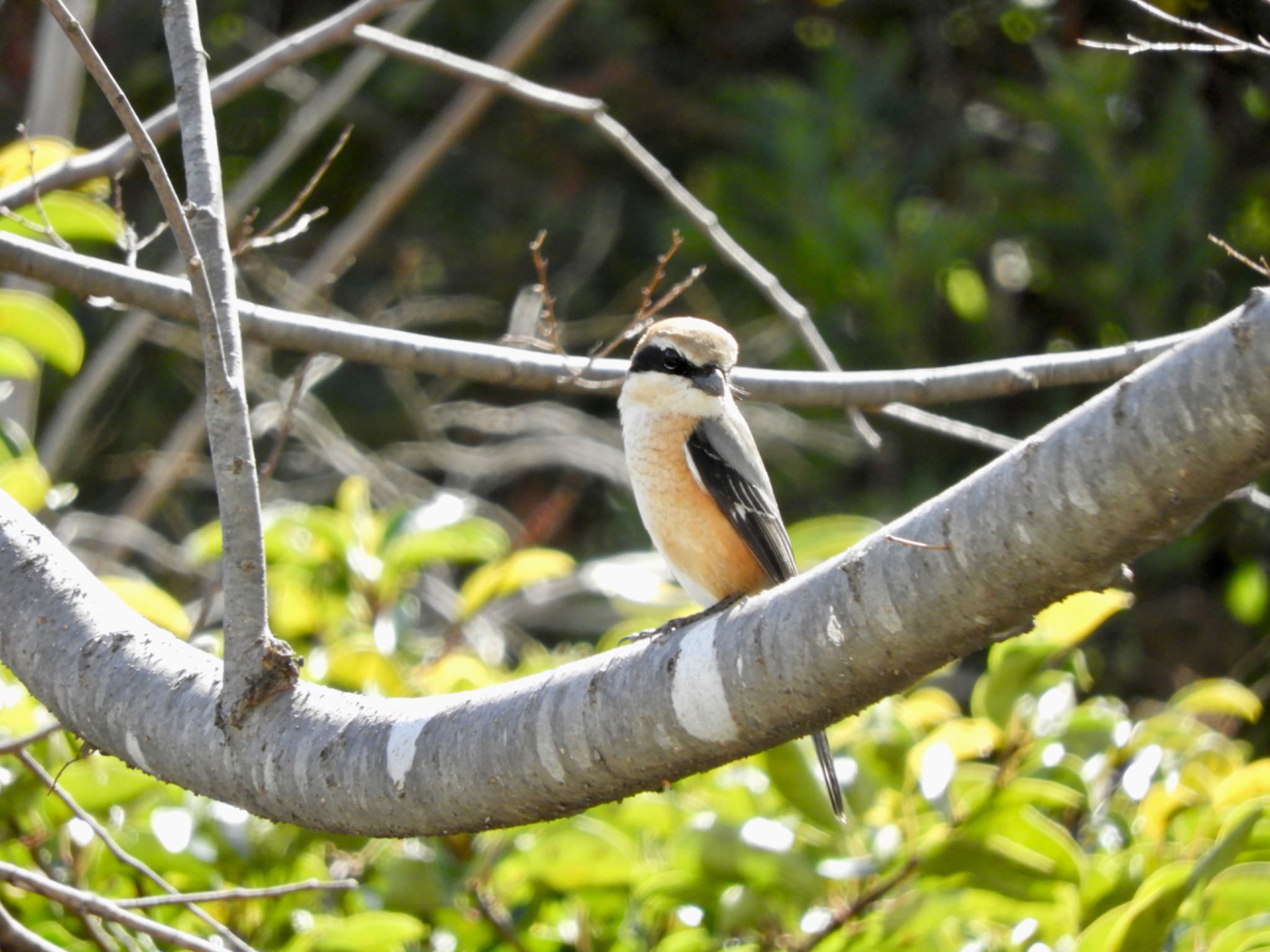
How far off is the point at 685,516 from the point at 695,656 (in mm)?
1379

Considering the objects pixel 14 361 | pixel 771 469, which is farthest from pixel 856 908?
pixel 771 469

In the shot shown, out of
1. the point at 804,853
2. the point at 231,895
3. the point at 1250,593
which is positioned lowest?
the point at 1250,593

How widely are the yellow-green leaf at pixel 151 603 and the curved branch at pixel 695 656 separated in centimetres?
90

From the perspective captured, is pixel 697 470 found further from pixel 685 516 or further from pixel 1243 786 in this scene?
pixel 1243 786

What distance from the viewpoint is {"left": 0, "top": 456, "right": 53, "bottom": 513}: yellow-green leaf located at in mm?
2604

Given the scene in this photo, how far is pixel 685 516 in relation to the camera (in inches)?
117

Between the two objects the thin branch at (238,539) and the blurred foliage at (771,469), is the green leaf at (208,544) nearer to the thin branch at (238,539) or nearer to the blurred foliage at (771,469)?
the blurred foliage at (771,469)

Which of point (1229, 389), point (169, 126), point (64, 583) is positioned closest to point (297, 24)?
point (169, 126)

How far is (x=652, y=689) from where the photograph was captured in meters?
1.59

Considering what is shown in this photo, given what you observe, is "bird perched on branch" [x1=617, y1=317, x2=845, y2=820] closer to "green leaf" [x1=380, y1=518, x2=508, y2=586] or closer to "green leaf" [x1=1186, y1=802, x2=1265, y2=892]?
"green leaf" [x1=380, y1=518, x2=508, y2=586]

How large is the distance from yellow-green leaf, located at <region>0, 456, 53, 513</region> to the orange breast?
1.24 metres

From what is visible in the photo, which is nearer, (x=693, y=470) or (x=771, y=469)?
(x=693, y=470)

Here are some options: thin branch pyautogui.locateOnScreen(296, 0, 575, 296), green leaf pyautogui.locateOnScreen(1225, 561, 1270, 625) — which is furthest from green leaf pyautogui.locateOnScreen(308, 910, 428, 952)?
green leaf pyautogui.locateOnScreen(1225, 561, 1270, 625)

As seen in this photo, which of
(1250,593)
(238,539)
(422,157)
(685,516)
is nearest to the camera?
(238,539)
